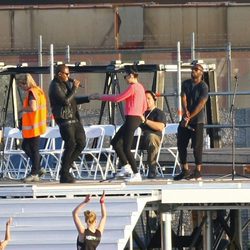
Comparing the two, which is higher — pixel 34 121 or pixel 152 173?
pixel 34 121

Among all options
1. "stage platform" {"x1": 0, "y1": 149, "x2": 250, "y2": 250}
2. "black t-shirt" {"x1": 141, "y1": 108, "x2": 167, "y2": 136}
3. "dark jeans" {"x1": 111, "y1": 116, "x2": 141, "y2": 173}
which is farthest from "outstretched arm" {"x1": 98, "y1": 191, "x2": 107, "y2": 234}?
"black t-shirt" {"x1": 141, "y1": 108, "x2": 167, "y2": 136}

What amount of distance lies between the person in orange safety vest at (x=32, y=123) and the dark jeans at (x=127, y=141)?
3.30ft

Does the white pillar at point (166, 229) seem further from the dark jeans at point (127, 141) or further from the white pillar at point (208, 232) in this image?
the white pillar at point (208, 232)

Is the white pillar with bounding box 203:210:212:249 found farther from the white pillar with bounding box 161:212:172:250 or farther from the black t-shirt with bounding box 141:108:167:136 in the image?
the white pillar with bounding box 161:212:172:250

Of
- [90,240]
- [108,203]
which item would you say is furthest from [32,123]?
[90,240]

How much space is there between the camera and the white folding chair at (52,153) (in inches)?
917

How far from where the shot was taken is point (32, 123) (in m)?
21.3

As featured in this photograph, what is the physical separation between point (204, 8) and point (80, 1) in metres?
9.19

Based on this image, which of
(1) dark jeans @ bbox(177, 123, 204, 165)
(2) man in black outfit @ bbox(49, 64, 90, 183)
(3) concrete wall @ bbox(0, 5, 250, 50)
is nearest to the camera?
(2) man in black outfit @ bbox(49, 64, 90, 183)

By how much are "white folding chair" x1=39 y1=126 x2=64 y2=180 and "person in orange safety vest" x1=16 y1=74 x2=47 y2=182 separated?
1.39m

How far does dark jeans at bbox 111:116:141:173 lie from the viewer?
20984mm

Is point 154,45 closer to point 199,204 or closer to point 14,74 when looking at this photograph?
point 14,74

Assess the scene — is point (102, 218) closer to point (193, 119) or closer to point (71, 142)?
point (71, 142)

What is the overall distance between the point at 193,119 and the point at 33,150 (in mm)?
2054
